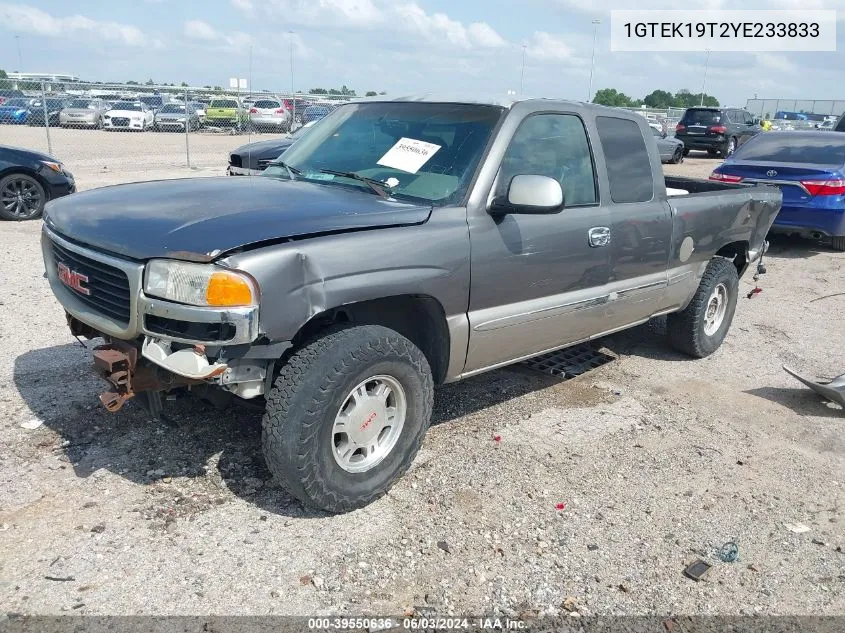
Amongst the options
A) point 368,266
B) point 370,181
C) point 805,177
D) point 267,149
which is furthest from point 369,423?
point 267,149

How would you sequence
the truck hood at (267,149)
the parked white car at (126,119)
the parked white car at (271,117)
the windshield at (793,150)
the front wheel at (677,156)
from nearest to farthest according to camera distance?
the windshield at (793,150) < the truck hood at (267,149) < the front wheel at (677,156) < the parked white car at (271,117) < the parked white car at (126,119)

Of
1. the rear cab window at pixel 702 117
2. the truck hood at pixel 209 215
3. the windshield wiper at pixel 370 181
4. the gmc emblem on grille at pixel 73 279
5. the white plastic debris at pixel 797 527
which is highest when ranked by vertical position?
the rear cab window at pixel 702 117

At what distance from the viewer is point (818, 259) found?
10.1 meters

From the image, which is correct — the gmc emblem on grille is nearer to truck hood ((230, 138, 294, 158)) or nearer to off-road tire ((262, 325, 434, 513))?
off-road tire ((262, 325, 434, 513))

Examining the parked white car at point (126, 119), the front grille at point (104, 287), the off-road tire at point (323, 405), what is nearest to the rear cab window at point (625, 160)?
the off-road tire at point (323, 405)

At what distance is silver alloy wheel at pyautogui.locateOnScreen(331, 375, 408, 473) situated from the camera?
3281 millimetres

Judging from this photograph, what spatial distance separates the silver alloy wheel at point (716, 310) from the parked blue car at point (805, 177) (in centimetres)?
453

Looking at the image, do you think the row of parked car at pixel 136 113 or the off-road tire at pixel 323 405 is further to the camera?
the row of parked car at pixel 136 113

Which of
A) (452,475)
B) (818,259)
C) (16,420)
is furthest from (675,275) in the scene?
(818,259)

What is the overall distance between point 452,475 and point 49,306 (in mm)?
4090

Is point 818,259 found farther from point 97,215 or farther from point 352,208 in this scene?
point 97,215

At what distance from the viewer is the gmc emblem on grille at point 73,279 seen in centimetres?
325

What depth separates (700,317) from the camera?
18.4 feet

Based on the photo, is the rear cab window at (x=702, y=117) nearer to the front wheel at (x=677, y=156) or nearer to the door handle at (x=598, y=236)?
the front wheel at (x=677, y=156)
